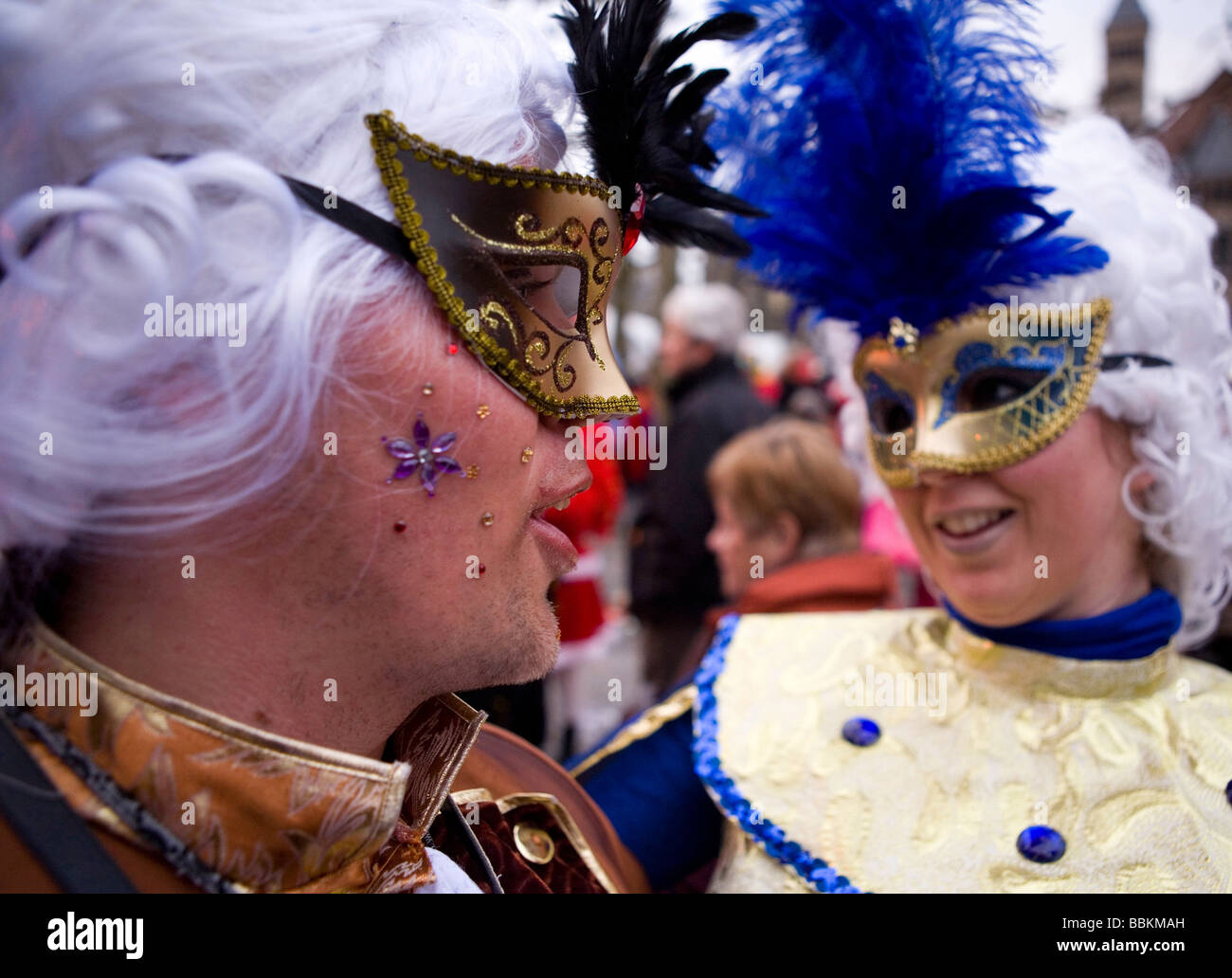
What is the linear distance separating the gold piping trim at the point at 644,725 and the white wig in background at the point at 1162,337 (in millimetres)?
1007

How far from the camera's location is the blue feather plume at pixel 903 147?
180 cm

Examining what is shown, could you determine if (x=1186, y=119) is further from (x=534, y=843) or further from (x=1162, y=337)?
(x=534, y=843)

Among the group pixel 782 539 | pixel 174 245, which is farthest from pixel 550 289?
pixel 782 539

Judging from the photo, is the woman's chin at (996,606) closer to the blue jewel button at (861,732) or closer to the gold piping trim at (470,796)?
the blue jewel button at (861,732)

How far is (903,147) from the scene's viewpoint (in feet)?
6.03

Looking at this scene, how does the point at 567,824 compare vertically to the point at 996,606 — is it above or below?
below

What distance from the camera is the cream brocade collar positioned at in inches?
37.8

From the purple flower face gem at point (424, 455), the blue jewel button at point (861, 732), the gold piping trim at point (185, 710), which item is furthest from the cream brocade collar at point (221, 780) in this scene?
the blue jewel button at point (861, 732)

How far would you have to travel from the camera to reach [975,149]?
1829 mm

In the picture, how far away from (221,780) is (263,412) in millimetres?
383

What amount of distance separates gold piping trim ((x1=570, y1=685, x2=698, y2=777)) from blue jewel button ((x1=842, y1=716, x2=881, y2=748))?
0.33 metres

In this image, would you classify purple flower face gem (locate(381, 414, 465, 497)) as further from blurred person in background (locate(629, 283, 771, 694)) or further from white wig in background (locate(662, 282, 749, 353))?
white wig in background (locate(662, 282, 749, 353))

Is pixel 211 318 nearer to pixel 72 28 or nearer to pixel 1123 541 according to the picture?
pixel 72 28
